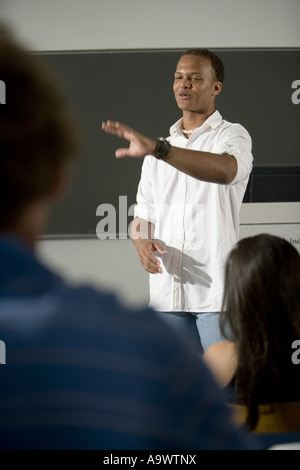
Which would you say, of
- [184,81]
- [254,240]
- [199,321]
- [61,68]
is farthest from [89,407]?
[61,68]

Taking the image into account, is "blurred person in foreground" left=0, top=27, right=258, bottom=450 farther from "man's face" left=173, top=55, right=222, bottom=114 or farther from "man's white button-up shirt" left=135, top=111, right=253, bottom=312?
"man's face" left=173, top=55, right=222, bottom=114

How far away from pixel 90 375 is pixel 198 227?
1.79 metres

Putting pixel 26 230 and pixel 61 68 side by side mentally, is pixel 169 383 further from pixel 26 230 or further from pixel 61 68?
pixel 61 68

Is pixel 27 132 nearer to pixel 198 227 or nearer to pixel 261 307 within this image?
pixel 261 307

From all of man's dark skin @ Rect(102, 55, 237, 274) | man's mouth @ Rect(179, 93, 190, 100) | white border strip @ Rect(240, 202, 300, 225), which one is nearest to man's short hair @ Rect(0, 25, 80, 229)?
man's dark skin @ Rect(102, 55, 237, 274)

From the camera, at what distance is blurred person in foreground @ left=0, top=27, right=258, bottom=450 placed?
42 cm

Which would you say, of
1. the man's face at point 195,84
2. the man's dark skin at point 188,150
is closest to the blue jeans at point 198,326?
the man's dark skin at point 188,150

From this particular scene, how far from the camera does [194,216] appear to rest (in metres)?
2.20

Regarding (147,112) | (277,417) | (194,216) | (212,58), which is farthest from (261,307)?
(147,112)

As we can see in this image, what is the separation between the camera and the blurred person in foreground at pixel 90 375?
42 centimetres

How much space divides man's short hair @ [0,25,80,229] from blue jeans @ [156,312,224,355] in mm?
1592

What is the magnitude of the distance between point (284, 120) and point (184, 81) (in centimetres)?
122

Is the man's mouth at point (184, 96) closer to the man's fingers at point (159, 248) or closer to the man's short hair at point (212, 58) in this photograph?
the man's short hair at point (212, 58)
